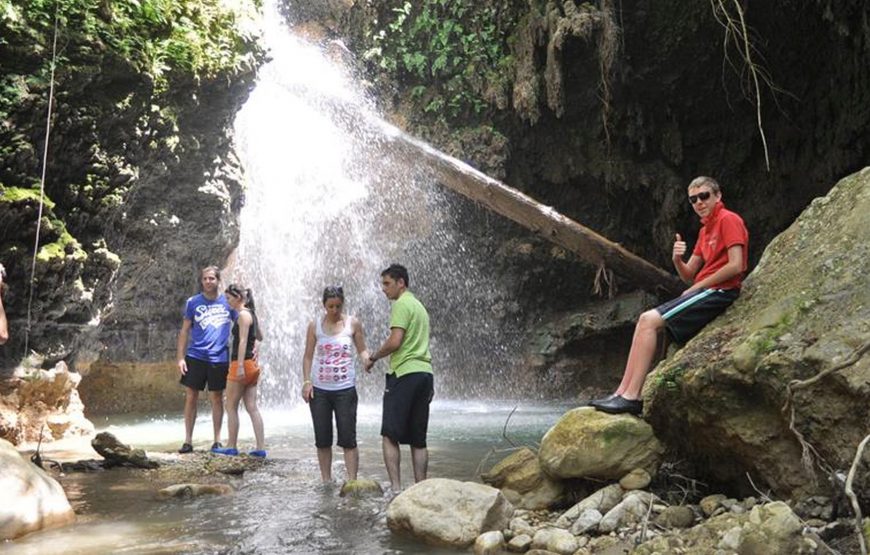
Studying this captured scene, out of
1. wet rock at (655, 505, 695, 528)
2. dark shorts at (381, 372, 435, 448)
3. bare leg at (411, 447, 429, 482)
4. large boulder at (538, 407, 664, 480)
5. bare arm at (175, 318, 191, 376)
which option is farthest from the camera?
bare arm at (175, 318, 191, 376)

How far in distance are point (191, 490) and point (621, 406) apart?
3.31 meters

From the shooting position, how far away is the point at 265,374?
1548 cm

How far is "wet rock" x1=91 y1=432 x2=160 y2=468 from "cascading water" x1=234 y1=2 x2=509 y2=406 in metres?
7.97

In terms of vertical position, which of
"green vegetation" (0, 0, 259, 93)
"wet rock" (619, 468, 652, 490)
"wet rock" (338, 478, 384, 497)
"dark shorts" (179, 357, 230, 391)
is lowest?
"wet rock" (338, 478, 384, 497)

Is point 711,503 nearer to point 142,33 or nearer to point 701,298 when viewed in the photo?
point 701,298

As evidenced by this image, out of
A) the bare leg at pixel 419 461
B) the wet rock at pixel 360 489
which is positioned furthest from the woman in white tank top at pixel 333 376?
the bare leg at pixel 419 461

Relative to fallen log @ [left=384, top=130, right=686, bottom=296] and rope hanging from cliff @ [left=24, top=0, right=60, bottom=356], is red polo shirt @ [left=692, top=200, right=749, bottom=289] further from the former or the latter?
rope hanging from cliff @ [left=24, top=0, right=60, bottom=356]

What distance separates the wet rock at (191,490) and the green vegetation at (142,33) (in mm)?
4555

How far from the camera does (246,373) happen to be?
774 cm

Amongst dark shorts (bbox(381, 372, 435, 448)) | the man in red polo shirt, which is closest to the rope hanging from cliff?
dark shorts (bbox(381, 372, 435, 448))

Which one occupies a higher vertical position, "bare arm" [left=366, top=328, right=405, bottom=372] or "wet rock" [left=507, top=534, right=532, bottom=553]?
"bare arm" [left=366, top=328, right=405, bottom=372]

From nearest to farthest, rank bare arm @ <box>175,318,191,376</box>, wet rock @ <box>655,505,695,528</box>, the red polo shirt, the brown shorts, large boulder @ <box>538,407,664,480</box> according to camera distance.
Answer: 1. wet rock @ <box>655,505,695,528</box>
2. large boulder @ <box>538,407,664,480</box>
3. the red polo shirt
4. the brown shorts
5. bare arm @ <box>175,318,191,376</box>

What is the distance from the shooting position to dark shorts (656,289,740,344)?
17.9 feet

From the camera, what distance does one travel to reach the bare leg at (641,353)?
531 cm
